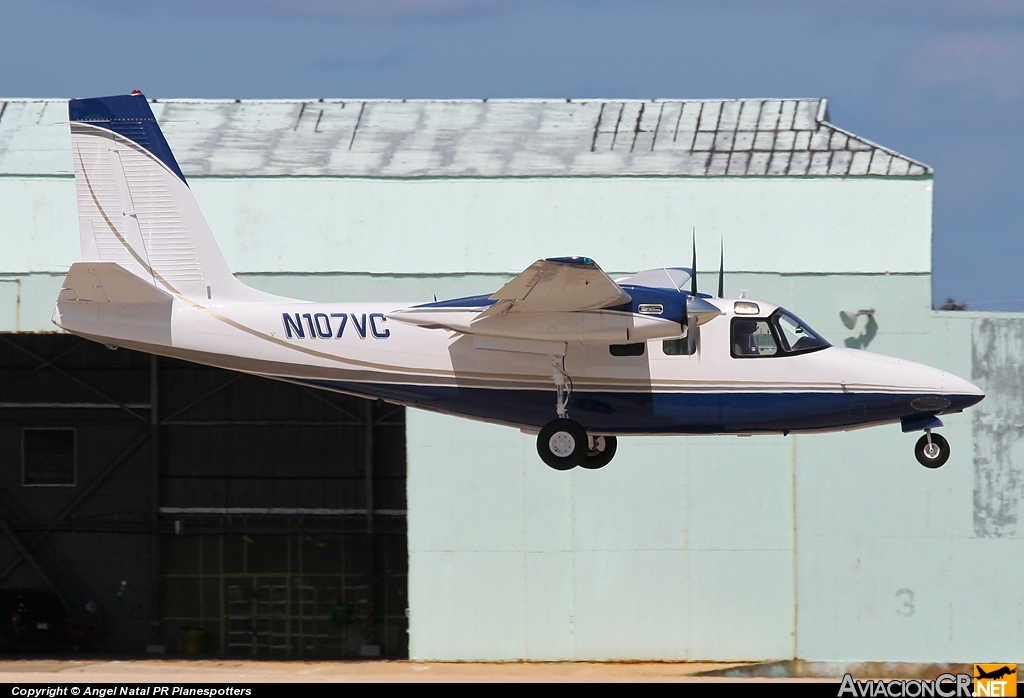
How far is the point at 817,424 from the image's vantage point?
19.5m

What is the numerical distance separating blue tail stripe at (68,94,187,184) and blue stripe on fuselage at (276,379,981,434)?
704 centimetres

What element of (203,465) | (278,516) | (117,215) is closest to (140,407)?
(203,465)

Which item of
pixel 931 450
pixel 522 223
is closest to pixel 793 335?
pixel 931 450

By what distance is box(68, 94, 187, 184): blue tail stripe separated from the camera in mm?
21422

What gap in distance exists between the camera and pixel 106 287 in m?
19.3

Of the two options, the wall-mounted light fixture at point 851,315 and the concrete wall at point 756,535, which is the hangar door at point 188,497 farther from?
the wall-mounted light fixture at point 851,315

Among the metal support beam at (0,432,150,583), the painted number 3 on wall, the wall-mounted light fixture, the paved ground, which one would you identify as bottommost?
the paved ground

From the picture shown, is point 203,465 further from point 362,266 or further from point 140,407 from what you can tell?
point 362,266

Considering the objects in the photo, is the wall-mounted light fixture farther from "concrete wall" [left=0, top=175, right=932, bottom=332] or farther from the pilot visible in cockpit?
the pilot visible in cockpit

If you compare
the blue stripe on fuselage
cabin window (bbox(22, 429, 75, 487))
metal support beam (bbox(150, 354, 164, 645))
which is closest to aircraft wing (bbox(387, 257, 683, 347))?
the blue stripe on fuselage

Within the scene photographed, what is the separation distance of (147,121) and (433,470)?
34.3 ft

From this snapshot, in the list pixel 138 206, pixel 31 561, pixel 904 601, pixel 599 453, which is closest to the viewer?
pixel 599 453

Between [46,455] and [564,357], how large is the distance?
902 inches

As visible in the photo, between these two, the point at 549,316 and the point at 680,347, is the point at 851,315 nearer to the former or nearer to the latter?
the point at 680,347
